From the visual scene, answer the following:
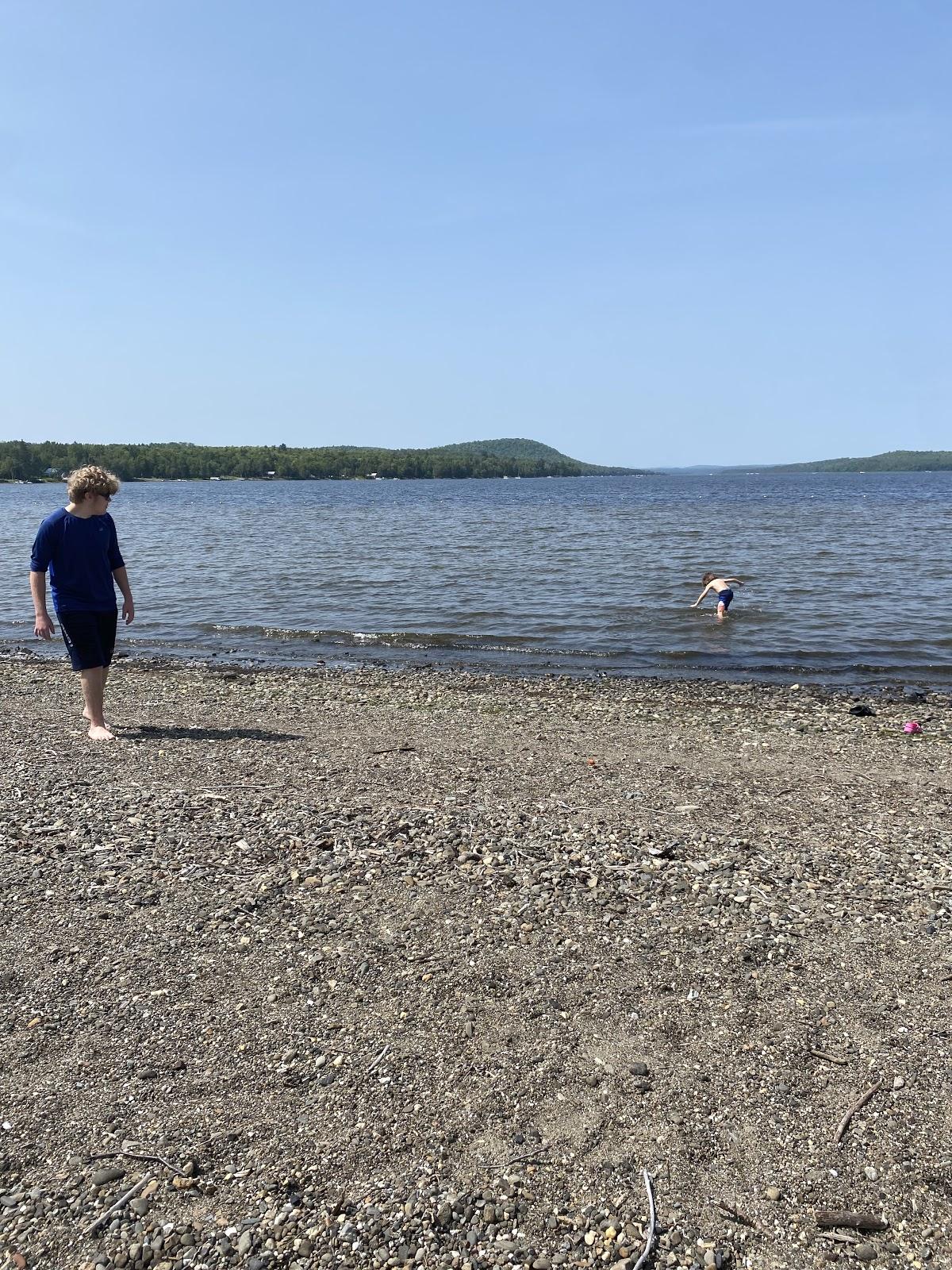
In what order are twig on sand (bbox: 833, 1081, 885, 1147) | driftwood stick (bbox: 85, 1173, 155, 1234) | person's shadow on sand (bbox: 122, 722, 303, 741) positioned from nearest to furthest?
1. driftwood stick (bbox: 85, 1173, 155, 1234)
2. twig on sand (bbox: 833, 1081, 885, 1147)
3. person's shadow on sand (bbox: 122, 722, 303, 741)

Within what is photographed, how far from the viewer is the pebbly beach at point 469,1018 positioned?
134 inches

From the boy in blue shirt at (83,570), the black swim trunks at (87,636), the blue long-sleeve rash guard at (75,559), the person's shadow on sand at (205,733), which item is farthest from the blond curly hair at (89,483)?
the person's shadow on sand at (205,733)

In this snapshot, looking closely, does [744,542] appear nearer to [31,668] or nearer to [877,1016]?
[31,668]

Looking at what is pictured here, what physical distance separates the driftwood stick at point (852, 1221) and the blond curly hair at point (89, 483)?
8918 millimetres

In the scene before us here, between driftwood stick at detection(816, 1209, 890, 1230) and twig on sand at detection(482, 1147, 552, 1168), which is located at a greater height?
twig on sand at detection(482, 1147, 552, 1168)

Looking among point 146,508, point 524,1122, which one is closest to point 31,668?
point 524,1122

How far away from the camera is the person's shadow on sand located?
35.0 feet

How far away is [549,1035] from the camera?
179 inches

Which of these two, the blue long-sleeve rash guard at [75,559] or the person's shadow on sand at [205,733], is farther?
the person's shadow on sand at [205,733]

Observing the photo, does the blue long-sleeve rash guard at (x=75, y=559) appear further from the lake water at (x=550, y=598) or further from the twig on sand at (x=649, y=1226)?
the twig on sand at (x=649, y=1226)

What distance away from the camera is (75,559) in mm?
9742

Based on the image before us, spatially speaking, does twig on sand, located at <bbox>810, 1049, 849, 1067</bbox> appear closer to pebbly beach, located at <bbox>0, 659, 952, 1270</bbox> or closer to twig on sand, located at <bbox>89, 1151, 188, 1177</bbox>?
pebbly beach, located at <bbox>0, 659, 952, 1270</bbox>

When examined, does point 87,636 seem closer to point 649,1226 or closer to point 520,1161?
point 520,1161

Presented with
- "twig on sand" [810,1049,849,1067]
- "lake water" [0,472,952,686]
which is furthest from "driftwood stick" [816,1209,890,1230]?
"lake water" [0,472,952,686]
